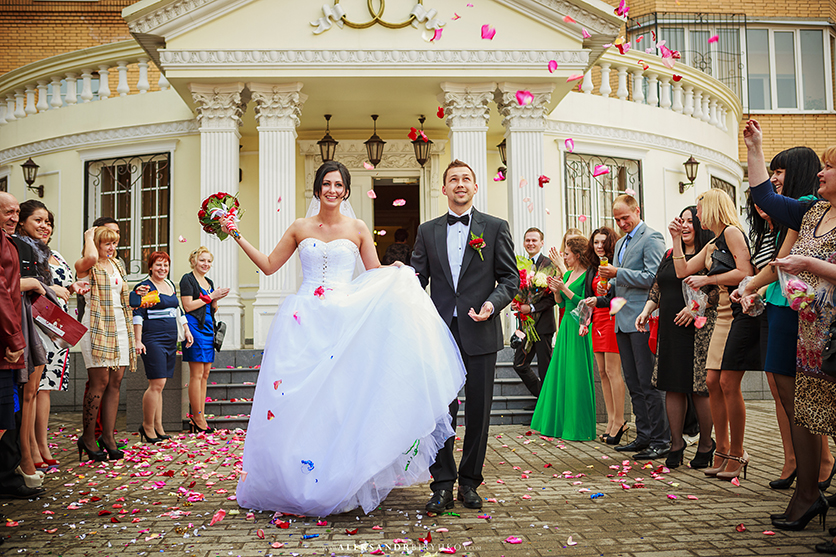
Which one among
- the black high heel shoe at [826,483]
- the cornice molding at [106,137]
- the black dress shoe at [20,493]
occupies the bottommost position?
the black dress shoe at [20,493]

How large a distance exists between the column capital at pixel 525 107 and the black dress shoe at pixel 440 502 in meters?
8.40

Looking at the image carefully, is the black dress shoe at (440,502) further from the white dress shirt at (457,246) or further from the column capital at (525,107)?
the column capital at (525,107)

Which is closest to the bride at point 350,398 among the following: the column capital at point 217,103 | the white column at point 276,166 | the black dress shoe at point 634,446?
the black dress shoe at point 634,446

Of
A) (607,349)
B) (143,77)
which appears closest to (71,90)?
(143,77)

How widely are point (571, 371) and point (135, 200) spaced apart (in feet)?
31.8

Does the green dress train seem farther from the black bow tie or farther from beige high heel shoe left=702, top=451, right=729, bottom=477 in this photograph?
the black bow tie

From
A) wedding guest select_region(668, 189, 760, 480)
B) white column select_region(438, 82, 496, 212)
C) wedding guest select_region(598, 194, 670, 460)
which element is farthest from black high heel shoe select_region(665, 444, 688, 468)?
white column select_region(438, 82, 496, 212)

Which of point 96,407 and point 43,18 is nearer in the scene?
point 96,407

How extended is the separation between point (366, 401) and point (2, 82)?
1401 cm

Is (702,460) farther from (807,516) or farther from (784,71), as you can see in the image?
(784,71)

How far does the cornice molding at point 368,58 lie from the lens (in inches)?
433

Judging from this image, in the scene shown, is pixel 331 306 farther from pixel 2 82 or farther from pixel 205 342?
pixel 2 82

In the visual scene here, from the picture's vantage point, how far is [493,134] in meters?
14.5

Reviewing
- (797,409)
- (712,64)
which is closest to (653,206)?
(712,64)
